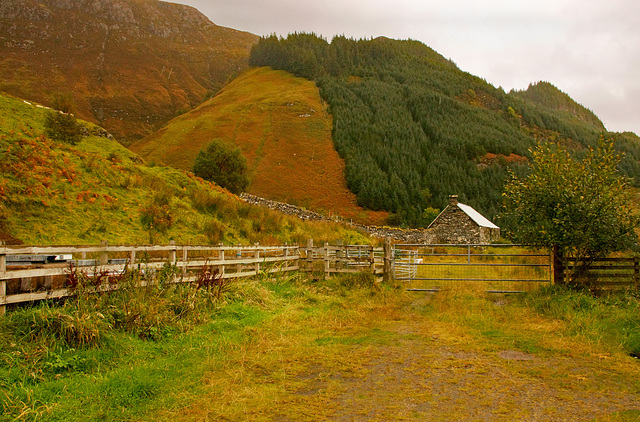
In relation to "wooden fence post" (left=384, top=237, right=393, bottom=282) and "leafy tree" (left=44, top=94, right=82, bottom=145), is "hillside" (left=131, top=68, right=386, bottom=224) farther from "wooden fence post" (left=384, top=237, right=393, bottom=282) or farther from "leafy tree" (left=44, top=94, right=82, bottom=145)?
"wooden fence post" (left=384, top=237, right=393, bottom=282)

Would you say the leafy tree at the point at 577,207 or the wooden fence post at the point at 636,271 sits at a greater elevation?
the leafy tree at the point at 577,207

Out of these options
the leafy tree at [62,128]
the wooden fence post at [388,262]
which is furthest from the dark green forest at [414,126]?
the leafy tree at [62,128]

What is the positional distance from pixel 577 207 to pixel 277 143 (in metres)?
71.5

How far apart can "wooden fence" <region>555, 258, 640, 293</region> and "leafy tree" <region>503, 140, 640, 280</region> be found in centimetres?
25

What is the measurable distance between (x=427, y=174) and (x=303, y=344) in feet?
251

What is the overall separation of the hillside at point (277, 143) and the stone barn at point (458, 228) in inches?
672

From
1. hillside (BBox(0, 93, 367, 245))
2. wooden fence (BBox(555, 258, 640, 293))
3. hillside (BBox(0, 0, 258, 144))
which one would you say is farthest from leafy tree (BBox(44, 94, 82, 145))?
hillside (BBox(0, 0, 258, 144))

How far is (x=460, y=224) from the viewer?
42.3 metres

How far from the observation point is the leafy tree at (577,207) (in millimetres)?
10734

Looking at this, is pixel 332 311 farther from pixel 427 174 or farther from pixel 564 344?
pixel 427 174

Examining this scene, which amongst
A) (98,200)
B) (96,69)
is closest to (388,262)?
(98,200)

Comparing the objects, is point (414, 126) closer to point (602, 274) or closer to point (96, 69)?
point (602, 274)

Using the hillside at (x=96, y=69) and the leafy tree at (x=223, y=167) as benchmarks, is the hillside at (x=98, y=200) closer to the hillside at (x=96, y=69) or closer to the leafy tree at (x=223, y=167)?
the leafy tree at (x=223, y=167)

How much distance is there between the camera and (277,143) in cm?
7975
